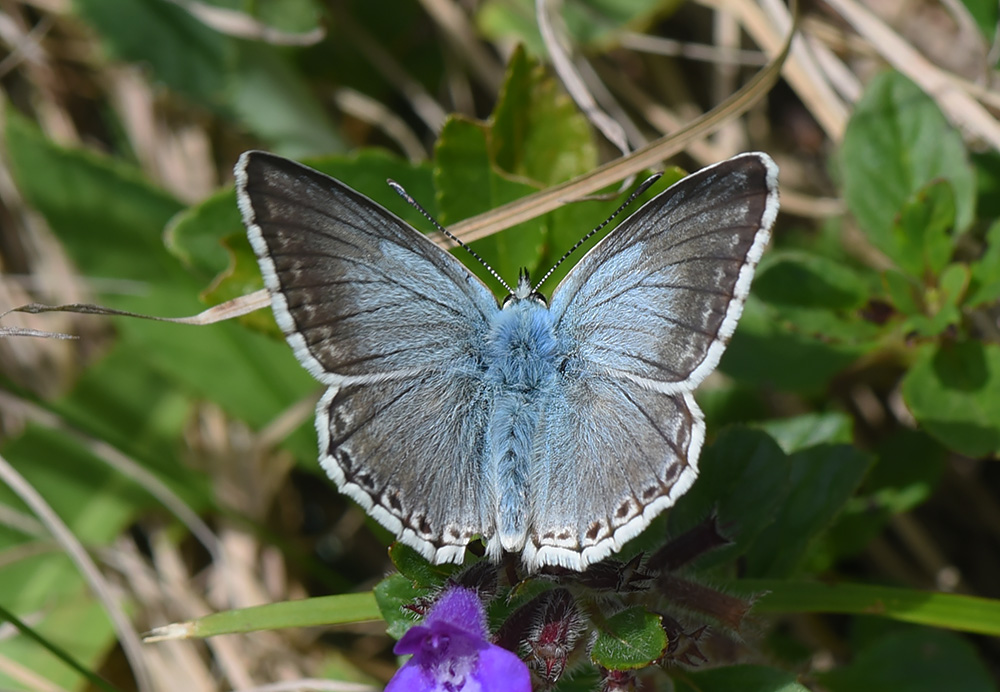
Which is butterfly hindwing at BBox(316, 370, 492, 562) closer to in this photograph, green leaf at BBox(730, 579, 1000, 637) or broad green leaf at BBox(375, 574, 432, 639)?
broad green leaf at BBox(375, 574, 432, 639)

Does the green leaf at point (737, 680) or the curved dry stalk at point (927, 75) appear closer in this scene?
the green leaf at point (737, 680)

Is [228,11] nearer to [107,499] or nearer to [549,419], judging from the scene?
[107,499]

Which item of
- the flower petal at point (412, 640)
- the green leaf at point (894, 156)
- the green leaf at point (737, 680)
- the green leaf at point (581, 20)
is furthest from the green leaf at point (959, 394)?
the green leaf at point (581, 20)

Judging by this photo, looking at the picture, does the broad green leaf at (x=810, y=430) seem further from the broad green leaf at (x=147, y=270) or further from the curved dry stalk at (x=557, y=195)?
the broad green leaf at (x=147, y=270)

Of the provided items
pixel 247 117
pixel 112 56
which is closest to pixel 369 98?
pixel 247 117

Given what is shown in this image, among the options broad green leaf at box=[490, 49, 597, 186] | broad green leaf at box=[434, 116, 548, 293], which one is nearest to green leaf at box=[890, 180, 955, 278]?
broad green leaf at box=[490, 49, 597, 186]

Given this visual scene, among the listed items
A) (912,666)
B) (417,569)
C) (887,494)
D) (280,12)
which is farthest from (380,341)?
(280,12)
